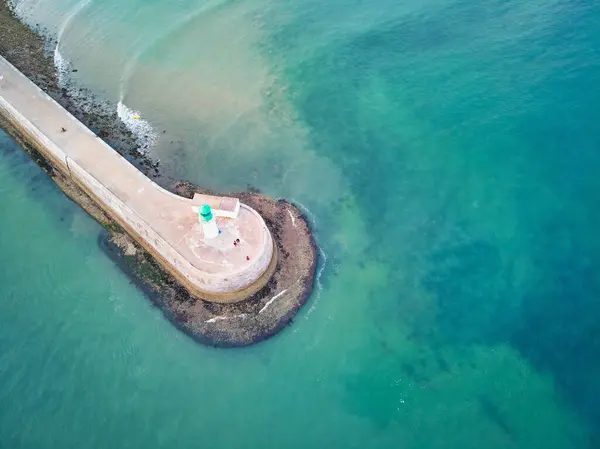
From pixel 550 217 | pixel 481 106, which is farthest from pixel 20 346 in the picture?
pixel 481 106

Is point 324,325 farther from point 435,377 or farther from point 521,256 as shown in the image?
point 521,256

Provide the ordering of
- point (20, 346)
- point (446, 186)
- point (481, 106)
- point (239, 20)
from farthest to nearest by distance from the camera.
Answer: point (239, 20) < point (481, 106) < point (446, 186) < point (20, 346)

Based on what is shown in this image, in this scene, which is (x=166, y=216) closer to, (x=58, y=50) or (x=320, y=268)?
(x=320, y=268)

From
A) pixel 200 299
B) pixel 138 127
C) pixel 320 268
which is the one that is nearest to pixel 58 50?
pixel 138 127

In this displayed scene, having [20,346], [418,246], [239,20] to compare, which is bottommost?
[418,246]

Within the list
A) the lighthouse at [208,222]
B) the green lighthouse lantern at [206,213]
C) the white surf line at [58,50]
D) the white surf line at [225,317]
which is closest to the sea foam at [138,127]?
the white surf line at [58,50]

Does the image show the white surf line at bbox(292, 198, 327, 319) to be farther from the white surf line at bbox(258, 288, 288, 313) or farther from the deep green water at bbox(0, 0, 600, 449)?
the white surf line at bbox(258, 288, 288, 313)
